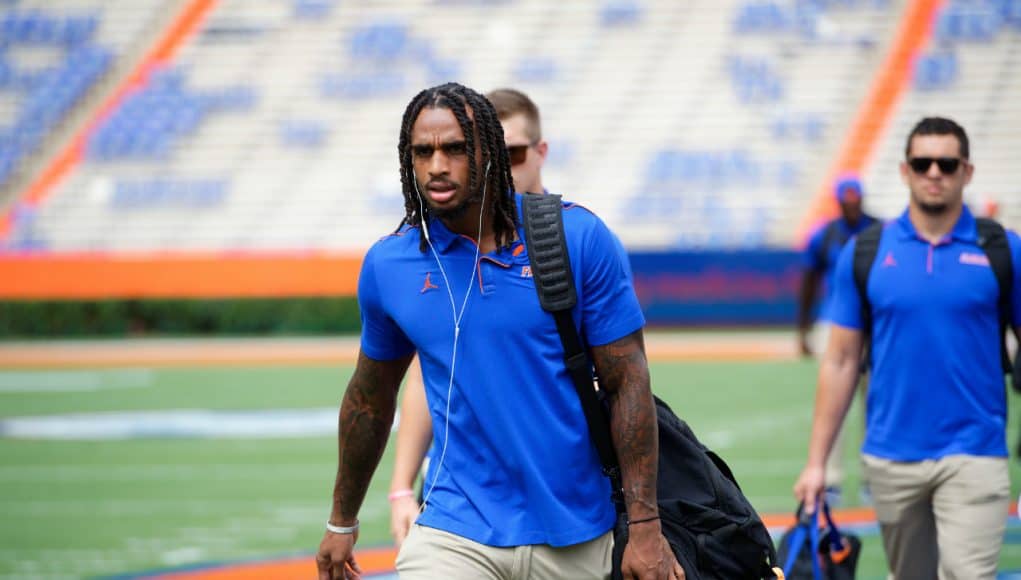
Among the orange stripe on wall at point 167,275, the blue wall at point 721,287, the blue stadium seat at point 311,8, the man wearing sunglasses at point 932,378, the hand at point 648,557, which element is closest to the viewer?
the hand at point 648,557

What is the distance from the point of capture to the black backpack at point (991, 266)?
5.27m

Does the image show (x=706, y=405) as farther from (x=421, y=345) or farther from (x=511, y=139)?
(x=421, y=345)

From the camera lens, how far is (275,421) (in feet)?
47.0

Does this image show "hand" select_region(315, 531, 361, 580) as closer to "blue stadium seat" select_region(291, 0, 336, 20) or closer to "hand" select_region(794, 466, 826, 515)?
"hand" select_region(794, 466, 826, 515)

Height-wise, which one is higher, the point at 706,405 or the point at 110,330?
the point at 706,405

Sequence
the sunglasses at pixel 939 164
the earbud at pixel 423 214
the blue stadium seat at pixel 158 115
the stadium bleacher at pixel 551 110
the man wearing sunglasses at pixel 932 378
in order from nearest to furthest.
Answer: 1. the earbud at pixel 423 214
2. the man wearing sunglasses at pixel 932 378
3. the sunglasses at pixel 939 164
4. the stadium bleacher at pixel 551 110
5. the blue stadium seat at pixel 158 115

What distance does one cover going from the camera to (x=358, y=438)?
392 cm

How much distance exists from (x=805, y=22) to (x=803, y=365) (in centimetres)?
1563

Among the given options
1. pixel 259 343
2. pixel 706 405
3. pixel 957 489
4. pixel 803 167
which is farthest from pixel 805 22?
pixel 957 489

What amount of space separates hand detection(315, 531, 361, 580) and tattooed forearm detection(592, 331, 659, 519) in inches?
35.2

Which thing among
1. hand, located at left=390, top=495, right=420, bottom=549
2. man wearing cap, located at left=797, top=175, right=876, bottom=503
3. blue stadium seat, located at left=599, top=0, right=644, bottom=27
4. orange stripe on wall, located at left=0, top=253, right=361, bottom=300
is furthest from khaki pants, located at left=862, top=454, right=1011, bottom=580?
blue stadium seat, located at left=599, top=0, right=644, bottom=27

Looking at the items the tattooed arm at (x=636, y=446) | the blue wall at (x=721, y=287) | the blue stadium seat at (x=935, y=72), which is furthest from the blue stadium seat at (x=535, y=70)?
the tattooed arm at (x=636, y=446)

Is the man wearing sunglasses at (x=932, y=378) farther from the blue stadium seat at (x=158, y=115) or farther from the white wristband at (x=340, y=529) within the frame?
the blue stadium seat at (x=158, y=115)

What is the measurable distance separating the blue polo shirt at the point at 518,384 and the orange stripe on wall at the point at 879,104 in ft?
80.5
